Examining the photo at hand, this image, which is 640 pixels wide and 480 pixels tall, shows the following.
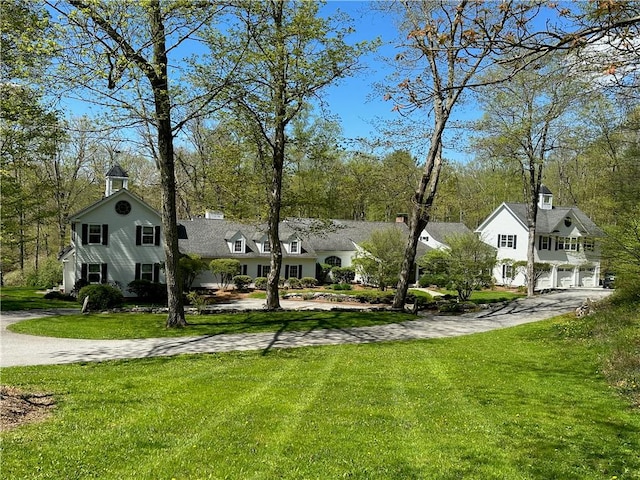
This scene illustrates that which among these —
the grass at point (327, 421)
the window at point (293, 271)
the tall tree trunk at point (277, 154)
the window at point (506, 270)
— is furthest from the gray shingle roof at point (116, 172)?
the window at point (506, 270)

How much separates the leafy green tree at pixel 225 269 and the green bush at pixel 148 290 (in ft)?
16.0

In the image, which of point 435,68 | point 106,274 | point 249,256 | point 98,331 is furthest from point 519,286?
point 98,331

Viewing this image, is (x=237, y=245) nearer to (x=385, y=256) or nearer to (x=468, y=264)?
(x=385, y=256)

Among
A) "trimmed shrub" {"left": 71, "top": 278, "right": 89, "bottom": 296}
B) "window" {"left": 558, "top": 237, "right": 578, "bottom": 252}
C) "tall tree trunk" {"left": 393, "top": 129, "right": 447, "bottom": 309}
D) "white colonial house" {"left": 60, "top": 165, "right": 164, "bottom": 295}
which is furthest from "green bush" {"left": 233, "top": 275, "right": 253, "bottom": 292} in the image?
"window" {"left": 558, "top": 237, "right": 578, "bottom": 252}

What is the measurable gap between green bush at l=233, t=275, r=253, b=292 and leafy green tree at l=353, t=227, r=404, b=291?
26.0 feet

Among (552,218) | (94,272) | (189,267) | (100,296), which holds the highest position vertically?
(552,218)

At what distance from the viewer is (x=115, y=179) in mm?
29594

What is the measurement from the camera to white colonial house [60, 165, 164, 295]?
2708 centimetres

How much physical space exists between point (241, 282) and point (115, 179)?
10.2 m

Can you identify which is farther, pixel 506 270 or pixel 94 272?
pixel 506 270

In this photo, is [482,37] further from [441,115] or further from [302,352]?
[441,115]

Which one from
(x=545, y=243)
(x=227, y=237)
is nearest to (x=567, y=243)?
(x=545, y=243)

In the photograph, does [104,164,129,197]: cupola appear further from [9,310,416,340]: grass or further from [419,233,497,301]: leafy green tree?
[419,233,497,301]: leafy green tree

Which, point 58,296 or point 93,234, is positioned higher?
point 93,234
